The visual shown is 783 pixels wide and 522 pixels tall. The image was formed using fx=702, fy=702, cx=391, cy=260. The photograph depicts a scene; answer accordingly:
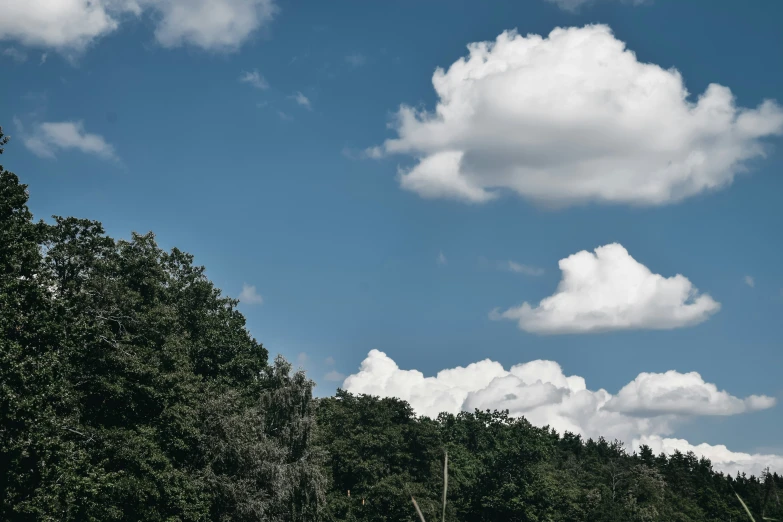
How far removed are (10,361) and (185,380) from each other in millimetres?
16755

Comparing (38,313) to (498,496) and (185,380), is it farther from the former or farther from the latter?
(498,496)

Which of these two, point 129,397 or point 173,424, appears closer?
point 129,397

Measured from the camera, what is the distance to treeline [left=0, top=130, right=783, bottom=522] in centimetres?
2953

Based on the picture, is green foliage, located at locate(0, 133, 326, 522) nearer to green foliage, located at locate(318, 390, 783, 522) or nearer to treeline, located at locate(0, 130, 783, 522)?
treeline, located at locate(0, 130, 783, 522)

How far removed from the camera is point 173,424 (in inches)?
1649

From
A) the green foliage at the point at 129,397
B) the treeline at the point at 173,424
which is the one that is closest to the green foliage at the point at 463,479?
the treeline at the point at 173,424

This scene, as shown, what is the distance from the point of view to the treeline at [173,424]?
2953cm

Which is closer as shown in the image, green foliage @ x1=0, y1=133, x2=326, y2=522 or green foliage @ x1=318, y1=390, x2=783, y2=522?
green foliage @ x1=0, y1=133, x2=326, y2=522

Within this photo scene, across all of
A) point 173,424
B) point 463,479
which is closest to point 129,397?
point 173,424

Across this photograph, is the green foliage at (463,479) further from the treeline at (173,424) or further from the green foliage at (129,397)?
the green foliage at (129,397)

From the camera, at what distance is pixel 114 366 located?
38344 millimetres

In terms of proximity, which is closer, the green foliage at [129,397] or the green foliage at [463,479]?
the green foliage at [129,397]

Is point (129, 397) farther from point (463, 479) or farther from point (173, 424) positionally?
point (463, 479)

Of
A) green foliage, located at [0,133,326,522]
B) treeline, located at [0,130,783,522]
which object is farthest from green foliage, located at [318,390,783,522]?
green foliage, located at [0,133,326,522]
